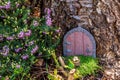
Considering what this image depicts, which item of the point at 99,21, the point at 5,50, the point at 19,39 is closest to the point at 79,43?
the point at 99,21

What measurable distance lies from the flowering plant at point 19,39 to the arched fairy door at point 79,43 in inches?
4.7

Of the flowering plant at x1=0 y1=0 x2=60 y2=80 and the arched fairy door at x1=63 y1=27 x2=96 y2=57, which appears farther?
the arched fairy door at x1=63 y1=27 x2=96 y2=57

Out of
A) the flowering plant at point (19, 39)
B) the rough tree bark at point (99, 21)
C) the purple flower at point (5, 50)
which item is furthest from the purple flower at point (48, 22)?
the purple flower at point (5, 50)

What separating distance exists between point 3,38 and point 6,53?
0.12 m

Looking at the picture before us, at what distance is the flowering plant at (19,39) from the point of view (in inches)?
106

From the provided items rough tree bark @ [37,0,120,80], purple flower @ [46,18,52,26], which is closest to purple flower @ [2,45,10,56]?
purple flower @ [46,18,52,26]

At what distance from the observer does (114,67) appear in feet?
9.78

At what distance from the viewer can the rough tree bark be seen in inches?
113

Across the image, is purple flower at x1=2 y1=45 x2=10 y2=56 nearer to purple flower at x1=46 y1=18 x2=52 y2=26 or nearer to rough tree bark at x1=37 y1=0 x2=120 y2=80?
purple flower at x1=46 y1=18 x2=52 y2=26

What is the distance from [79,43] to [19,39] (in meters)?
0.49

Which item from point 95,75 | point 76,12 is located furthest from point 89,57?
point 76,12

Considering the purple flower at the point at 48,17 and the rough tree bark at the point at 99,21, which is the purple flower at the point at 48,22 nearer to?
the purple flower at the point at 48,17

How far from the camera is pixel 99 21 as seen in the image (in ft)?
9.48

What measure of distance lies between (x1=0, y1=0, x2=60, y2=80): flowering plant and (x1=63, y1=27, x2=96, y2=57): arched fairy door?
120mm
